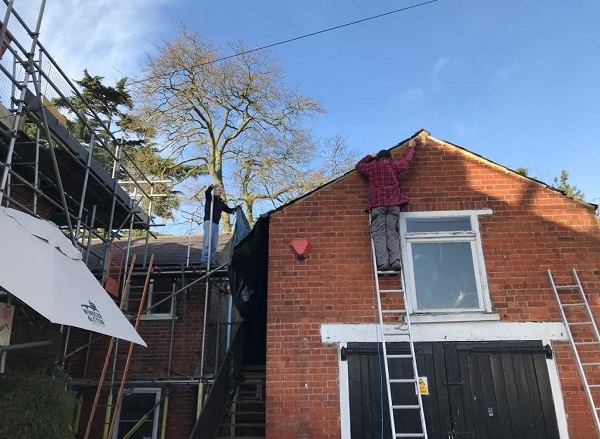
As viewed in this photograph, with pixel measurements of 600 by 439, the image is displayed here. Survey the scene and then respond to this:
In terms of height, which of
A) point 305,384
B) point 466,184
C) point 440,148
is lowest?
point 305,384

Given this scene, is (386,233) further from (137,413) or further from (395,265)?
(137,413)

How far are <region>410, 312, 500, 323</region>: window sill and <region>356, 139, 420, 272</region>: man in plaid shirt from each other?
2.41 feet

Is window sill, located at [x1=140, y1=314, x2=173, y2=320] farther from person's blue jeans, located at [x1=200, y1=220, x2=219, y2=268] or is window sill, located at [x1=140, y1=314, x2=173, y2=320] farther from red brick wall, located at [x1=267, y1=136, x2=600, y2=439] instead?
red brick wall, located at [x1=267, y1=136, x2=600, y2=439]

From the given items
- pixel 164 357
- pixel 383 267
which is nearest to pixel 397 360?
pixel 383 267

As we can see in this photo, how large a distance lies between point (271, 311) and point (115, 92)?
937 inches

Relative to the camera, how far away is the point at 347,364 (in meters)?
6.57

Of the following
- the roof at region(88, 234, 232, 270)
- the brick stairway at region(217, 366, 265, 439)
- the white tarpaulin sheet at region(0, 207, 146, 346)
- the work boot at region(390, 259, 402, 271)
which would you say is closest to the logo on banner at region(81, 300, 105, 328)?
the white tarpaulin sheet at region(0, 207, 146, 346)

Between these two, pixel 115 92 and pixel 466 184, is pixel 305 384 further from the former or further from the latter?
pixel 115 92

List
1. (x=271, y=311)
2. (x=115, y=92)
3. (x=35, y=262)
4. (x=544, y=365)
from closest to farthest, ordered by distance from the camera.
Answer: (x=35, y=262), (x=544, y=365), (x=271, y=311), (x=115, y=92)

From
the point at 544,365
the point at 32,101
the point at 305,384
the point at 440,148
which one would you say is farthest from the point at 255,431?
the point at 32,101

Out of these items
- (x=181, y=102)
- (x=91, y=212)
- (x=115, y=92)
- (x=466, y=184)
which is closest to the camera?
(x=466, y=184)

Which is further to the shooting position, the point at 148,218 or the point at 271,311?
the point at 148,218

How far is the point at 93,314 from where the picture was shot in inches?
177

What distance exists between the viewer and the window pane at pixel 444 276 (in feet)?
22.9
